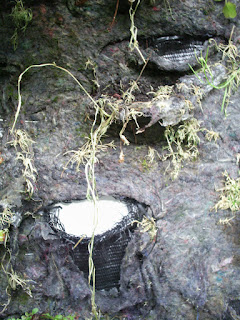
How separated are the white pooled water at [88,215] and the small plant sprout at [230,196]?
43 cm

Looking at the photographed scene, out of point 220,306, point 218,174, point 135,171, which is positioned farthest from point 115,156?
point 220,306

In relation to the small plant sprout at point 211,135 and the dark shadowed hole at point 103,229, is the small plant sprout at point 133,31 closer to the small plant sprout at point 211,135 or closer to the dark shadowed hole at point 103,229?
the small plant sprout at point 211,135

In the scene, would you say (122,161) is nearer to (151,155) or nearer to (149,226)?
(151,155)

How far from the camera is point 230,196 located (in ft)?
4.15

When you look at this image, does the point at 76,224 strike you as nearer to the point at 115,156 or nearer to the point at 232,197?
the point at 115,156

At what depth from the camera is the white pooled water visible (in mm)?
1223

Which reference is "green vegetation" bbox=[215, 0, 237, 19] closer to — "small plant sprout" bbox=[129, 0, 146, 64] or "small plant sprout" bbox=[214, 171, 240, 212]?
"small plant sprout" bbox=[129, 0, 146, 64]

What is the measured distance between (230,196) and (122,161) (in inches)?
19.9

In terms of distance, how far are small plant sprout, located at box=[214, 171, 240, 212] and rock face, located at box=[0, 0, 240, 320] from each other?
0.03 metres

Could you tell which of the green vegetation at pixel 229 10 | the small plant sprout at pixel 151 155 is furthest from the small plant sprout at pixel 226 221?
the green vegetation at pixel 229 10

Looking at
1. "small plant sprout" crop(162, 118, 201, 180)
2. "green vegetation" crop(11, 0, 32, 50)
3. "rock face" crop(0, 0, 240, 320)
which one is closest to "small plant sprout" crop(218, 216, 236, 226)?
"rock face" crop(0, 0, 240, 320)

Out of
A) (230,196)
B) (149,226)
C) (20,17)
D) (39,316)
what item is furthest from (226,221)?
(20,17)

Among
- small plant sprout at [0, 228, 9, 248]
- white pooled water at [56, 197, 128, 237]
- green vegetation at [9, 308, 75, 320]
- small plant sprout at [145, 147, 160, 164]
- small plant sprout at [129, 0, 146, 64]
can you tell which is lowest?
green vegetation at [9, 308, 75, 320]

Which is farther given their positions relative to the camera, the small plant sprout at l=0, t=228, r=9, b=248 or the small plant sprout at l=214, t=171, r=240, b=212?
the small plant sprout at l=214, t=171, r=240, b=212
